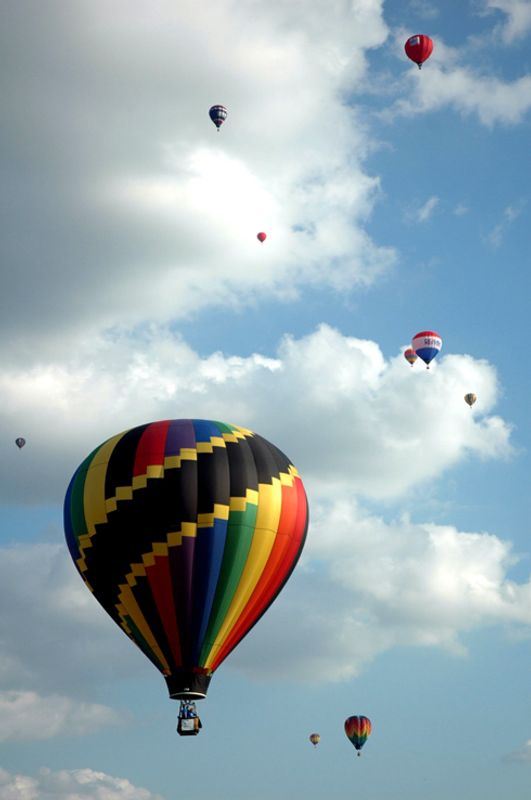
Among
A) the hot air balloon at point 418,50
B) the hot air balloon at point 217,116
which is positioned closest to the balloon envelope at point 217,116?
the hot air balloon at point 217,116

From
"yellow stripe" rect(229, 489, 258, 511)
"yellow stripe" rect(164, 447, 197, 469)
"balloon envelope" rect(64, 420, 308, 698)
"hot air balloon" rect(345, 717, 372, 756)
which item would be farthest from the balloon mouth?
"hot air balloon" rect(345, 717, 372, 756)

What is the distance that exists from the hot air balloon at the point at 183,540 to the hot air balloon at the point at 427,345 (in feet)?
67.6

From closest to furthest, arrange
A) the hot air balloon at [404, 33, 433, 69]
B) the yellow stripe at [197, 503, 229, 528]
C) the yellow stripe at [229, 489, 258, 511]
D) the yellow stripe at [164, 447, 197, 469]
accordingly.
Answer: the yellow stripe at [197, 503, 229, 528], the yellow stripe at [229, 489, 258, 511], the yellow stripe at [164, 447, 197, 469], the hot air balloon at [404, 33, 433, 69]

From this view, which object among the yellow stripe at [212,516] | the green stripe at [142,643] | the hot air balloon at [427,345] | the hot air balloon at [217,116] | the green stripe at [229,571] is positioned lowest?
the green stripe at [142,643]

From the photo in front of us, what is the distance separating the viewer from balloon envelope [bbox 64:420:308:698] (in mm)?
47156

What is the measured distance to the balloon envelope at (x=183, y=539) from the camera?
1857 inches

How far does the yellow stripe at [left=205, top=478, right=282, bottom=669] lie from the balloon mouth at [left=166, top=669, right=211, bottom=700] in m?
0.67

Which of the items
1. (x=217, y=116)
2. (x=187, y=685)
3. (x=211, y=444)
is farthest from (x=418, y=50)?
(x=187, y=685)

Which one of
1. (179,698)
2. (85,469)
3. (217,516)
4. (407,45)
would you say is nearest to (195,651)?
(179,698)

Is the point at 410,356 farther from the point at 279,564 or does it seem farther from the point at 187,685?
the point at 187,685

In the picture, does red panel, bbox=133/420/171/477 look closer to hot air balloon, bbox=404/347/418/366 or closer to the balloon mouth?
the balloon mouth

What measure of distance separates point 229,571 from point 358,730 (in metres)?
32.4

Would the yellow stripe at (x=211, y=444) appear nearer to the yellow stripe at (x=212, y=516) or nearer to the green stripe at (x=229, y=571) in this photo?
the yellow stripe at (x=212, y=516)

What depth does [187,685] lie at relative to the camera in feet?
154
